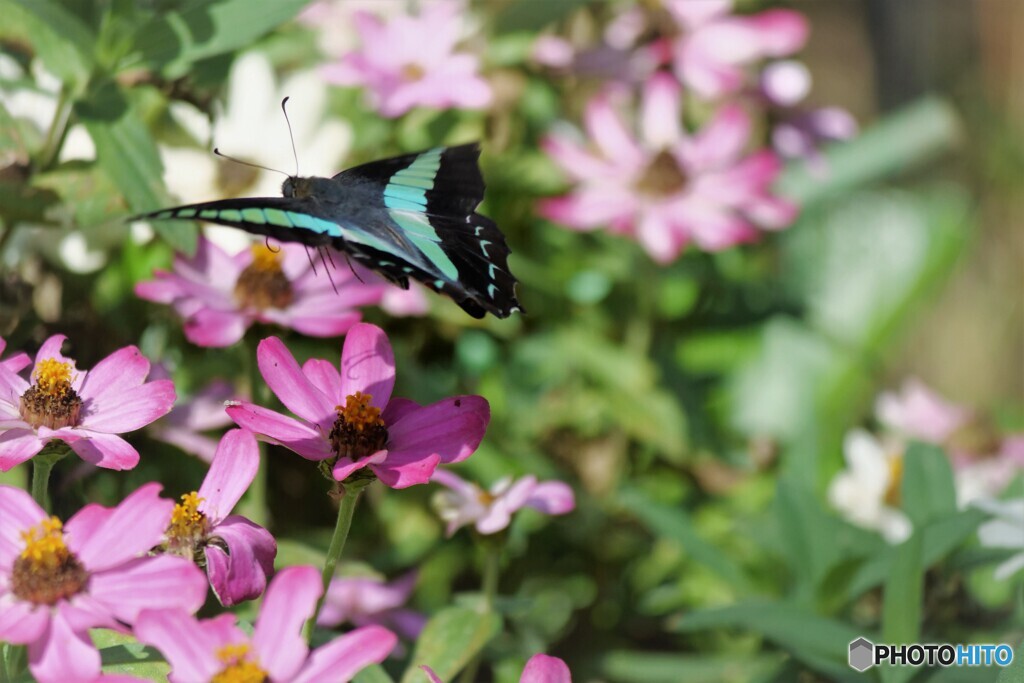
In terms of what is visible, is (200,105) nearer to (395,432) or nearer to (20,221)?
(20,221)

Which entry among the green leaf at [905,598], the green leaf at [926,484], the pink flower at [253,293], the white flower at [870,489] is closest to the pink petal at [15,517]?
the pink flower at [253,293]

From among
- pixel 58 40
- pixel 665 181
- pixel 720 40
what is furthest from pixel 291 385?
pixel 720 40

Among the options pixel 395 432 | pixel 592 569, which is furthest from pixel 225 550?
pixel 592 569

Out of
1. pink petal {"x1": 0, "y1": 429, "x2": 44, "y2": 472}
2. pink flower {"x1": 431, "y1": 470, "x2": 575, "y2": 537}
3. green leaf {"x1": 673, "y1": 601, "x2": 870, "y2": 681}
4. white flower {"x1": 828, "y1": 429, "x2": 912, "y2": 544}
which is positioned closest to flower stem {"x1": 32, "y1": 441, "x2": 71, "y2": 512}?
pink petal {"x1": 0, "y1": 429, "x2": 44, "y2": 472}

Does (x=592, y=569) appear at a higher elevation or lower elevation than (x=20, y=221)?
lower

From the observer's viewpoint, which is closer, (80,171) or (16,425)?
(16,425)

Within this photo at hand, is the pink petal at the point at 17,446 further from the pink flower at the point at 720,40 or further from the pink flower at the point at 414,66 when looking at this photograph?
the pink flower at the point at 720,40
